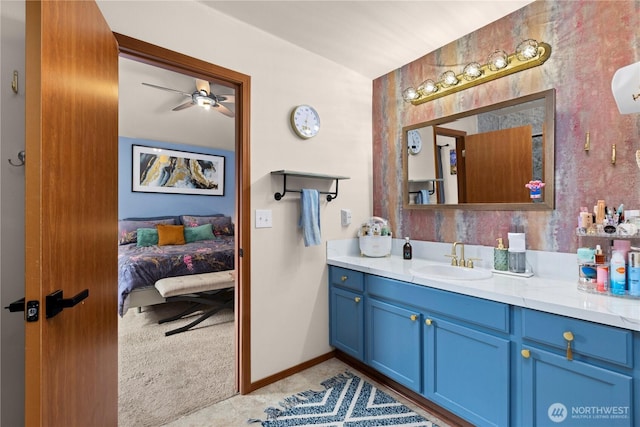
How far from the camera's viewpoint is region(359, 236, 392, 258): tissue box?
7.89ft

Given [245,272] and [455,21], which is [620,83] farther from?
[245,272]

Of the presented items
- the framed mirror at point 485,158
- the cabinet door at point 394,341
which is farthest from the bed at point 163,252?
the framed mirror at point 485,158

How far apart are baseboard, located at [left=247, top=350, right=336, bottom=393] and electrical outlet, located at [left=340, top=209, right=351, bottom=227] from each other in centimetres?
106

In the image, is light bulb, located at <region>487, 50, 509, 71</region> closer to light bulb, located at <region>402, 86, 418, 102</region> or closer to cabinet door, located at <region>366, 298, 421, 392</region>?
light bulb, located at <region>402, 86, 418, 102</region>

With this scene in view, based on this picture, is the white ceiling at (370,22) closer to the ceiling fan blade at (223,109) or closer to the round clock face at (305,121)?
the round clock face at (305,121)

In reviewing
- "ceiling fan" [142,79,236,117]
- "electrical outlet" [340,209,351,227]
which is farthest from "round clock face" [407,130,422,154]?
"ceiling fan" [142,79,236,117]

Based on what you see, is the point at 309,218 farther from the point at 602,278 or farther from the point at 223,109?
the point at 223,109

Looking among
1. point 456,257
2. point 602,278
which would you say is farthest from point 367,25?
point 602,278

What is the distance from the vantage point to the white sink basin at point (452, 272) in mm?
1769

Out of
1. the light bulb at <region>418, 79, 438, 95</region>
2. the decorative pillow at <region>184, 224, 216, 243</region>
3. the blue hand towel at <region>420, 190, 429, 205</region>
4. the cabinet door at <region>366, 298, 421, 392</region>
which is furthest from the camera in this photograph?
the decorative pillow at <region>184, 224, 216, 243</region>

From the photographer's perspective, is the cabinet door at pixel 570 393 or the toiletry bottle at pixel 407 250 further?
the toiletry bottle at pixel 407 250

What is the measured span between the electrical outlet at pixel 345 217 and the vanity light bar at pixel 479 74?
41.2 inches

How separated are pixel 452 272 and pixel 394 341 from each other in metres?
0.59

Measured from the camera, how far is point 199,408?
1842 mm
